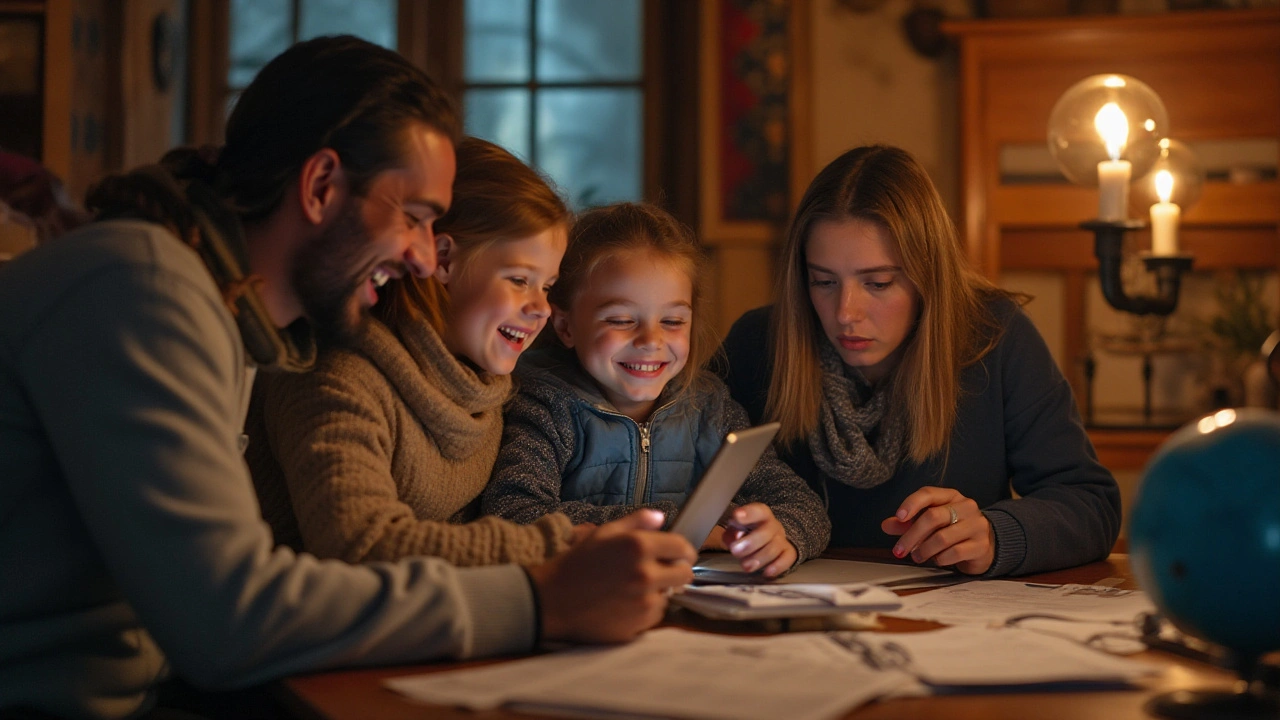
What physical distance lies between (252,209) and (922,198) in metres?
1.05

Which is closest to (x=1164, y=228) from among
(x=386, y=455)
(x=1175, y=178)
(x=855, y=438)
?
(x=1175, y=178)

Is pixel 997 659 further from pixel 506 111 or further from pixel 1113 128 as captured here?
pixel 506 111

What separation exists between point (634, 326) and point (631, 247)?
13 centimetres

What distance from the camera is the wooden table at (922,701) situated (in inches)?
37.8

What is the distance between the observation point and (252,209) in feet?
4.25

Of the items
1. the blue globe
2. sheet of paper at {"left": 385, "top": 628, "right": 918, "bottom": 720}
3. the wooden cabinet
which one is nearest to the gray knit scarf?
sheet of paper at {"left": 385, "top": 628, "right": 918, "bottom": 720}

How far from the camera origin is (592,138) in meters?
4.45

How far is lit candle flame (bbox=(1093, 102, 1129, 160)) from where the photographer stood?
230 centimetres

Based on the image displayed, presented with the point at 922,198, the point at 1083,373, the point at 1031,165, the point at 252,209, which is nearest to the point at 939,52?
the point at 1031,165

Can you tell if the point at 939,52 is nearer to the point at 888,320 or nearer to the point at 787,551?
the point at 888,320

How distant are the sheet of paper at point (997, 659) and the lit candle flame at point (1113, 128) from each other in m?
1.38

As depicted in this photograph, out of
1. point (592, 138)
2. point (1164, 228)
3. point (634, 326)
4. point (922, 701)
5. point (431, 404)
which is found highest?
point (592, 138)

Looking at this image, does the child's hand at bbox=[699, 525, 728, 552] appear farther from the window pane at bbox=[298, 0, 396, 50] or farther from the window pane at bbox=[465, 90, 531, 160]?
the window pane at bbox=[298, 0, 396, 50]

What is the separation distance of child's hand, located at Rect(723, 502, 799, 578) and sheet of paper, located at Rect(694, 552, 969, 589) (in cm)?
2
